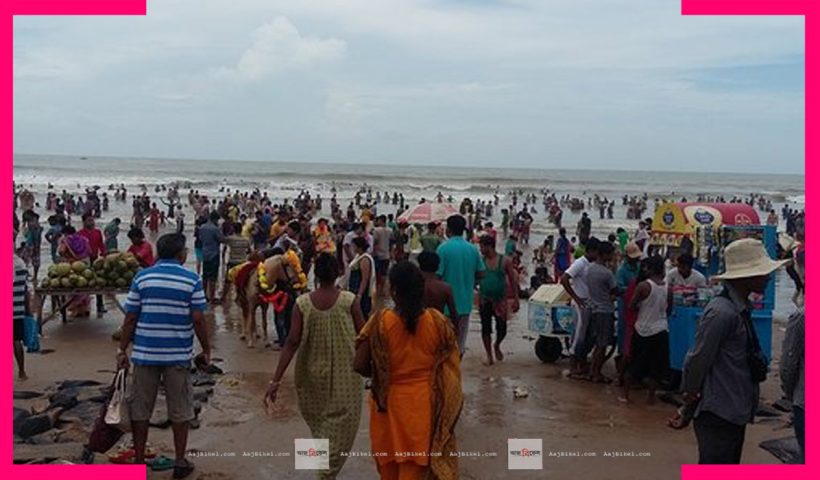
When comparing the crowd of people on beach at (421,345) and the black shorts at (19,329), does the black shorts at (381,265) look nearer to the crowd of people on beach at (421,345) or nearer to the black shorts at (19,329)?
the crowd of people on beach at (421,345)

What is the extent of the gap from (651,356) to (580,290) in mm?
947

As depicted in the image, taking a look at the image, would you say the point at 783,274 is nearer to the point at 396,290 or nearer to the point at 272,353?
the point at 272,353

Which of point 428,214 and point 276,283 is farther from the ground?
point 428,214

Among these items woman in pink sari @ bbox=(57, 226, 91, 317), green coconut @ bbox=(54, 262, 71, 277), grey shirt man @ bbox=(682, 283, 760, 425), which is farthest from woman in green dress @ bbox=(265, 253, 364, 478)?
woman in pink sari @ bbox=(57, 226, 91, 317)

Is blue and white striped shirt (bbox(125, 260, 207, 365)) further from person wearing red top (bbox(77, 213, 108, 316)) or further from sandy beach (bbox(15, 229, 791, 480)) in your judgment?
person wearing red top (bbox(77, 213, 108, 316))

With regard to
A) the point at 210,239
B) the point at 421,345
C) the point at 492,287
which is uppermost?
the point at 210,239

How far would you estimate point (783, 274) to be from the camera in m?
17.7

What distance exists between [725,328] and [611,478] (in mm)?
1898

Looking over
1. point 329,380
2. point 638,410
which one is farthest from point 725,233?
point 329,380

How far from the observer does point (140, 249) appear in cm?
1088

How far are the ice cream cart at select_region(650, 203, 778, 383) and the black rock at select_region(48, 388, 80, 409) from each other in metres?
5.24

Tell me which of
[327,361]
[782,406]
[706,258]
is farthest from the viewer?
[706,258]

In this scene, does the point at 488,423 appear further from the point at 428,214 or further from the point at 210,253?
the point at 428,214

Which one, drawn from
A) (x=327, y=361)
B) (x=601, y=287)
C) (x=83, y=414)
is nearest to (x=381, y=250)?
(x=601, y=287)
